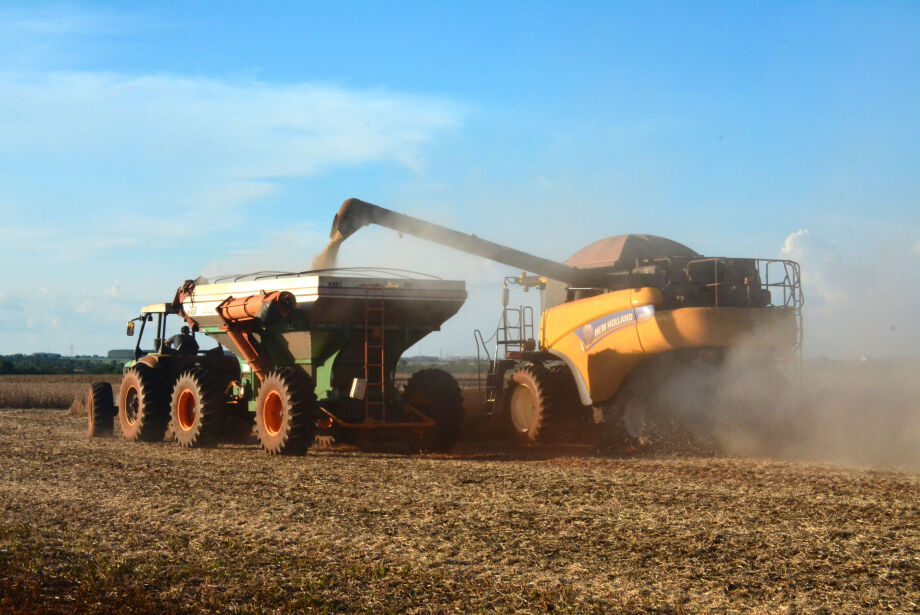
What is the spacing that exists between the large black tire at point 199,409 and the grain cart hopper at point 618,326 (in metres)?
3.24

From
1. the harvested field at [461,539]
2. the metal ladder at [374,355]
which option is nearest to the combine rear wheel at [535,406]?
the metal ladder at [374,355]

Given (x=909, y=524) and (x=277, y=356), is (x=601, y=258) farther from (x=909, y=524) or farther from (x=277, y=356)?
(x=909, y=524)

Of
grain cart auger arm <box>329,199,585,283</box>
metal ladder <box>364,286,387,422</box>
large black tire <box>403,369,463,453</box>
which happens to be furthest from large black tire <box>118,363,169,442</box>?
large black tire <box>403,369,463,453</box>

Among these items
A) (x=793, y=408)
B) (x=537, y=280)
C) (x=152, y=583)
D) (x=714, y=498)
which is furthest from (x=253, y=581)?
(x=537, y=280)

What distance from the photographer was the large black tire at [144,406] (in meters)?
16.6

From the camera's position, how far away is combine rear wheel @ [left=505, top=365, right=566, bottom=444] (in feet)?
51.1

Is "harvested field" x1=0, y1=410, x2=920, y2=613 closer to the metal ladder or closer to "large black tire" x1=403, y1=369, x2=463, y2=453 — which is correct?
the metal ladder

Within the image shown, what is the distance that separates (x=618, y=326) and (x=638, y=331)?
450mm

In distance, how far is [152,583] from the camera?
251 inches

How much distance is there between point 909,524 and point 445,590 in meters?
4.36

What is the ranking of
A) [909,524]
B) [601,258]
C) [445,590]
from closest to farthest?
1. [445,590]
2. [909,524]
3. [601,258]

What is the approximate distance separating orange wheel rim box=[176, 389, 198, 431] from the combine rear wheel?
543 centimetres

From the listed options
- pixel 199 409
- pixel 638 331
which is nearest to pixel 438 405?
pixel 638 331

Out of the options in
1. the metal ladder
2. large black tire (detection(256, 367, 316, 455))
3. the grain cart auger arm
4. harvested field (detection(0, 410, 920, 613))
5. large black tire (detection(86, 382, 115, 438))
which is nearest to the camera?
harvested field (detection(0, 410, 920, 613))
